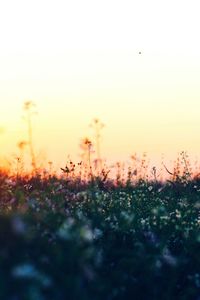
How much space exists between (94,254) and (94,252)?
3.5 inches

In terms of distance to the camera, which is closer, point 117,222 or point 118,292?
point 118,292

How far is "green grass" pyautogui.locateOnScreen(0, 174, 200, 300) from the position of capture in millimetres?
4898

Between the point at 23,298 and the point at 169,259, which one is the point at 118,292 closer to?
the point at 169,259

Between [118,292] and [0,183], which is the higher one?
[0,183]

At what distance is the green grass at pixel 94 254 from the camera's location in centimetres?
490

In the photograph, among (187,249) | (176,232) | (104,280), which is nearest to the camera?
(104,280)

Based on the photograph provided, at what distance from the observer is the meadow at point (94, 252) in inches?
193

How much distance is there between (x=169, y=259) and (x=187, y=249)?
1.06m

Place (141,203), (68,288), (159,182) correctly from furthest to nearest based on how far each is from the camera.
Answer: (159,182), (141,203), (68,288)

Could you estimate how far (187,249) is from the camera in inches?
316

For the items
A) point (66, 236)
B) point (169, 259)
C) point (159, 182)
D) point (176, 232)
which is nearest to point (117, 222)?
point (176, 232)

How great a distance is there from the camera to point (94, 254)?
20.4 feet

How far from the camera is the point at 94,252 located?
632cm

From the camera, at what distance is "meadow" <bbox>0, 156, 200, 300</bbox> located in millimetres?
4906
